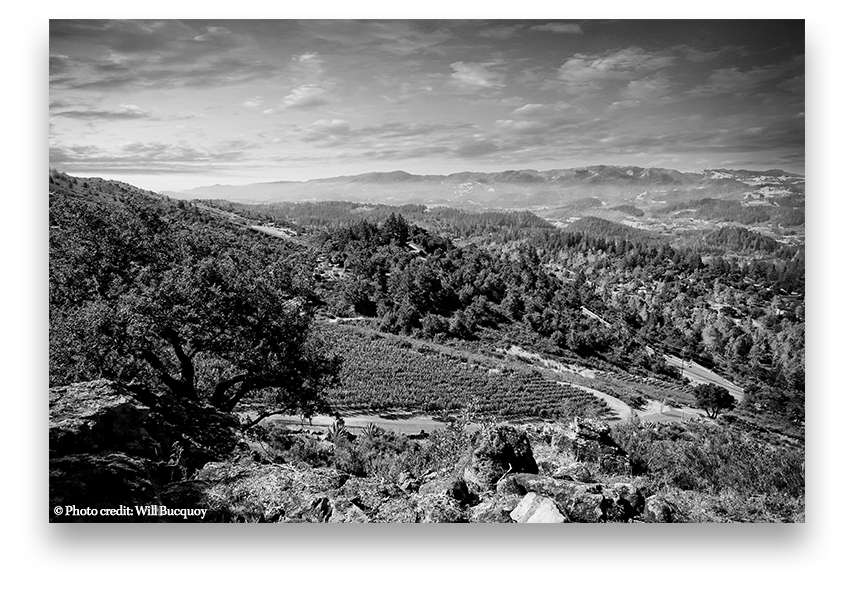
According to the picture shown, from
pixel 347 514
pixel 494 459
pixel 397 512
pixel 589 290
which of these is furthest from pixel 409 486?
pixel 589 290

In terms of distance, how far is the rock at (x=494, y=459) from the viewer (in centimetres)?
589

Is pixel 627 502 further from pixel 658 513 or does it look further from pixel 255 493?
pixel 255 493

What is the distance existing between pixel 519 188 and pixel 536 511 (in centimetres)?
576

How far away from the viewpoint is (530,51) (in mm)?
6168

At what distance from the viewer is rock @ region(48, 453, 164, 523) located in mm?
5164

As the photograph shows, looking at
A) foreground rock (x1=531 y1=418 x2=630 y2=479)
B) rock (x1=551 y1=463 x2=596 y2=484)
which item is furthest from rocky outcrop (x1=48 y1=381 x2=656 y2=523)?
foreground rock (x1=531 y1=418 x2=630 y2=479)

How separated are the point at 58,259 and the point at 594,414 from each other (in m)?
9.33

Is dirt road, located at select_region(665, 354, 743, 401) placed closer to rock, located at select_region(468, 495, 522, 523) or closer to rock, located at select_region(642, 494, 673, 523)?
rock, located at select_region(642, 494, 673, 523)

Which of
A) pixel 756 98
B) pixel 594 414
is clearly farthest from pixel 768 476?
pixel 756 98

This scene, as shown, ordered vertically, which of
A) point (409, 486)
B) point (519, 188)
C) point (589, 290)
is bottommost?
point (409, 486)

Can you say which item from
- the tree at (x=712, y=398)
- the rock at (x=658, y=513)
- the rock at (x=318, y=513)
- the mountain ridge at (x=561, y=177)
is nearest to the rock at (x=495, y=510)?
the rock at (x=658, y=513)

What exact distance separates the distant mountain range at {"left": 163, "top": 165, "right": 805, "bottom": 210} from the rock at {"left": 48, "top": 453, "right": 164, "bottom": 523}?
435cm

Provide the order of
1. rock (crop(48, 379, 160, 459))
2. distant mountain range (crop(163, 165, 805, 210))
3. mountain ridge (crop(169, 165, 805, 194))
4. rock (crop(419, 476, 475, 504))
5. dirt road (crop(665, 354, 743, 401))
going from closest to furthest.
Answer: rock (crop(48, 379, 160, 459))
rock (crop(419, 476, 475, 504))
mountain ridge (crop(169, 165, 805, 194))
distant mountain range (crop(163, 165, 805, 210))
dirt road (crop(665, 354, 743, 401))

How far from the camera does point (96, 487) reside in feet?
16.9
